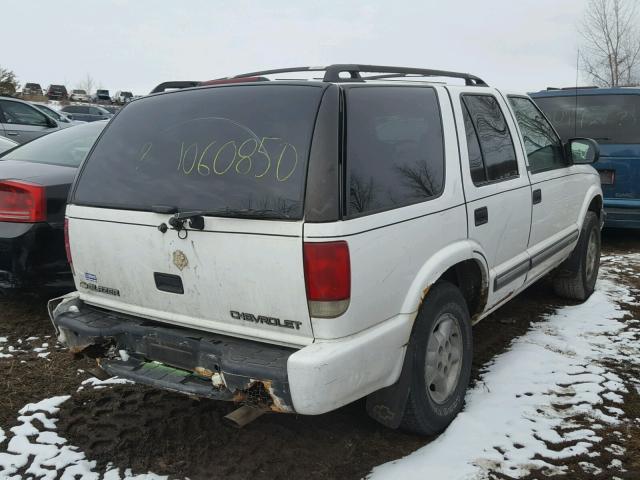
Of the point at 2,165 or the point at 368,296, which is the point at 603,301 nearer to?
the point at 368,296

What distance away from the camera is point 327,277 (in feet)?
7.68

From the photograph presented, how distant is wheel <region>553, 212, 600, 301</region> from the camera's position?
509 cm

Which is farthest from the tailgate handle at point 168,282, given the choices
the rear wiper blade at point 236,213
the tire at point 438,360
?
the tire at point 438,360

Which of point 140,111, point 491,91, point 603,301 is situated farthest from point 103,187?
point 603,301

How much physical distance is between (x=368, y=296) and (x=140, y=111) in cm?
163

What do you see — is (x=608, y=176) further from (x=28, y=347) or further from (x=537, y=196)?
(x=28, y=347)

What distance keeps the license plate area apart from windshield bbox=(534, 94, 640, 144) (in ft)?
1.11

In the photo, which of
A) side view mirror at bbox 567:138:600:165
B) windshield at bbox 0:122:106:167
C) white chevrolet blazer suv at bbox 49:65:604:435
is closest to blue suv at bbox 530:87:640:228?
side view mirror at bbox 567:138:600:165

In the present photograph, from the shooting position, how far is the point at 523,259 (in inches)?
154

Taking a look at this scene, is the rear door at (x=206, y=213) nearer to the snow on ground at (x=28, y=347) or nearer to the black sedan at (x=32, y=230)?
the black sedan at (x=32, y=230)

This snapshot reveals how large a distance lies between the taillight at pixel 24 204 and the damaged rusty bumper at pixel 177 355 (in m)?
1.10

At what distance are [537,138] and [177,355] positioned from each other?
301 centimetres

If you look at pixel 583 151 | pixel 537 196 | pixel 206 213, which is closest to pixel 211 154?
pixel 206 213

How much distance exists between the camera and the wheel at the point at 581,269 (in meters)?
5.09
